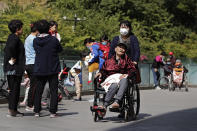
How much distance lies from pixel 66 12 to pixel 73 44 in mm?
14673

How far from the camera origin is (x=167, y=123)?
10039 mm

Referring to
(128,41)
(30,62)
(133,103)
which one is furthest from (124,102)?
(30,62)

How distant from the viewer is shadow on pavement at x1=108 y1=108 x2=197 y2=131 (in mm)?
9117

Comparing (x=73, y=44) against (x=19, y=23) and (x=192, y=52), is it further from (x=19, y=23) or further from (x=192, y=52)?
(x=192, y=52)

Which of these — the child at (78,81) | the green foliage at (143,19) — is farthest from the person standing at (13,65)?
the green foliage at (143,19)

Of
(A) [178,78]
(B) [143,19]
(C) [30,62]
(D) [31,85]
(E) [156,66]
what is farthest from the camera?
(B) [143,19]

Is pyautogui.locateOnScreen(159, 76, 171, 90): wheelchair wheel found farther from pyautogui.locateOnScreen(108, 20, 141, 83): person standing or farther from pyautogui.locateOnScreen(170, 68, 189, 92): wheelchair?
pyautogui.locateOnScreen(108, 20, 141, 83): person standing

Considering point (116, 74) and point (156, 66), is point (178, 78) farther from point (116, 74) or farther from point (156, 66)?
point (116, 74)

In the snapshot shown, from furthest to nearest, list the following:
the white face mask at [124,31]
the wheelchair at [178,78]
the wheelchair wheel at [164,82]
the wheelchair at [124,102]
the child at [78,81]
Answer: the wheelchair wheel at [164,82]
the wheelchair at [178,78]
the child at [78,81]
the white face mask at [124,31]
the wheelchair at [124,102]

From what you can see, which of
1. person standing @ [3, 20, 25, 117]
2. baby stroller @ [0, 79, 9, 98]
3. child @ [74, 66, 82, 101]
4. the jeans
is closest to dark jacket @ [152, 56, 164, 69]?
the jeans

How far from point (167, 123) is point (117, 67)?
4.25 ft

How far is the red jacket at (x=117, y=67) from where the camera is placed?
1005 centimetres

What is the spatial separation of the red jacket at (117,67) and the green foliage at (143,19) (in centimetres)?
2177

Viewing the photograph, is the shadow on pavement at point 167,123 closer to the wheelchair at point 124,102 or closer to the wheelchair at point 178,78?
the wheelchair at point 124,102
